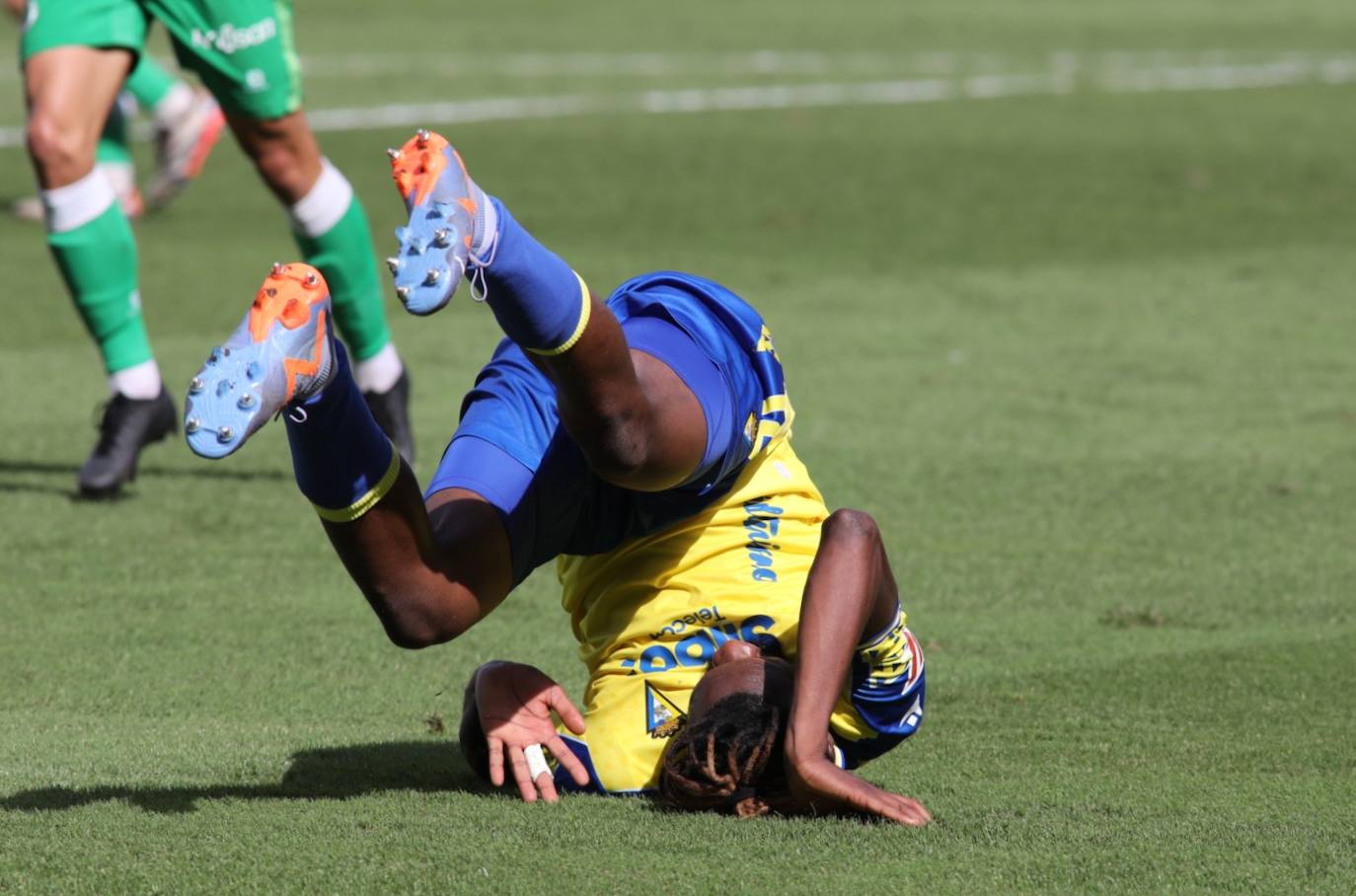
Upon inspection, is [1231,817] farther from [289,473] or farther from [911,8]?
[911,8]

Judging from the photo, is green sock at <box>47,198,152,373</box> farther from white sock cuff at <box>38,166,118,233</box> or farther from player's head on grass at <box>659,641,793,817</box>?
player's head on grass at <box>659,641,793,817</box>

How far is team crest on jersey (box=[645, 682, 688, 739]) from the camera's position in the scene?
12.3 feet

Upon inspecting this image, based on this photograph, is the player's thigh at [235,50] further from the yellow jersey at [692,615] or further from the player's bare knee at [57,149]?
the yellow jersey at [692,615]

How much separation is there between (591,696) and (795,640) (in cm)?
40

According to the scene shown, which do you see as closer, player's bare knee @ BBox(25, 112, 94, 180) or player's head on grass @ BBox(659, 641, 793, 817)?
player's head on grass @ BBox(659, 641, 793, 817)

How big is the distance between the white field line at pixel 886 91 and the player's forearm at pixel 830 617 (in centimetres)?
1037

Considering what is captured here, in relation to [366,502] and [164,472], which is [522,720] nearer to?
[366,502]

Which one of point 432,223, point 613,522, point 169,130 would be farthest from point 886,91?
point 432,223

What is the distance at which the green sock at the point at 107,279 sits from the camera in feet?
19.3

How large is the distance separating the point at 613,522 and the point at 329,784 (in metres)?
0.68

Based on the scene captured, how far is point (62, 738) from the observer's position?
13.0ft

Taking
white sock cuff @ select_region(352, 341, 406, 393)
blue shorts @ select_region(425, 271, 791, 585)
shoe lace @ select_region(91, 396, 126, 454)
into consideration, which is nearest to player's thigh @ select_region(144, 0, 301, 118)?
white sock cuff @ select_region(352, 341, 406, 393)

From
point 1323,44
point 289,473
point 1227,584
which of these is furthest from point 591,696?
point 1323,44

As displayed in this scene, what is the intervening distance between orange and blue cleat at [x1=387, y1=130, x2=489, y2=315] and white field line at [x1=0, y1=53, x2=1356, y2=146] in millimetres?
10380
